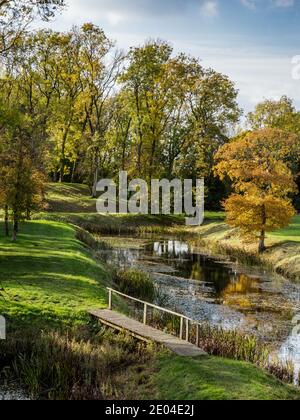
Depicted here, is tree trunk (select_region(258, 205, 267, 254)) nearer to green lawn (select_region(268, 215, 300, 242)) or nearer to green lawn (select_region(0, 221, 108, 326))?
green lawn (select_region(268, 215, 300, 242))

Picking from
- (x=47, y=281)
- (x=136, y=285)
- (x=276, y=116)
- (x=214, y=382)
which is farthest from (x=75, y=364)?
(x=276, y=116)

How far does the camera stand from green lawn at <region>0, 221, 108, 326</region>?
18469 mm

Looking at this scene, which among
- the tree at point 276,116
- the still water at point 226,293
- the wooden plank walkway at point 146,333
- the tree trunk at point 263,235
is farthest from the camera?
the tree at point 276,116

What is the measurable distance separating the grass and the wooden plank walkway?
0.48 m

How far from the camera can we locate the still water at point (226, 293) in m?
22.0

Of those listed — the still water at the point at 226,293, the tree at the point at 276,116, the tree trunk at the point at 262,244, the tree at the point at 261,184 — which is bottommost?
the still water at the point at 226,293

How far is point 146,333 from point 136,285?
1066 centimetres

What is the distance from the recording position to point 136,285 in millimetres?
27000

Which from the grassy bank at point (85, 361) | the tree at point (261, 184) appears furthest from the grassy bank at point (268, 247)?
the grassy bank at point (85, 361)

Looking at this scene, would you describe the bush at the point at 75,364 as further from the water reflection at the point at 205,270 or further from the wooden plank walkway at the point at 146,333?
the water reflection at the point at 205,270

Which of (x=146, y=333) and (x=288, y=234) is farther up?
(x=288, y=234)

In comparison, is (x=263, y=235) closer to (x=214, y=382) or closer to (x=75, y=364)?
(x=75, y=364)

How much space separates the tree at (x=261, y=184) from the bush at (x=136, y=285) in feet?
51.0

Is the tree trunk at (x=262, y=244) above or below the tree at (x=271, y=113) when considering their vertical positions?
below
